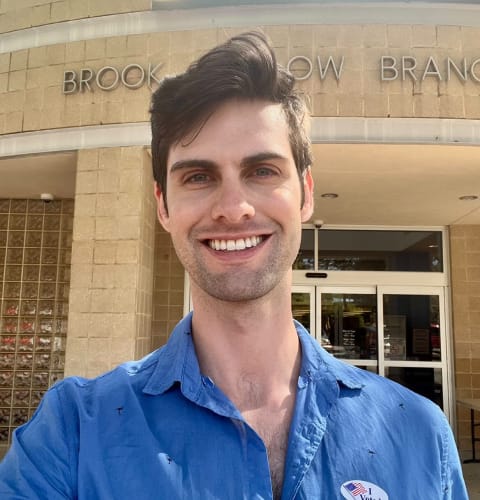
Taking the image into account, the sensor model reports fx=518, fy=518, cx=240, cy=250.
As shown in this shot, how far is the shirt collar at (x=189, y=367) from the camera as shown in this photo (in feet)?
4.53

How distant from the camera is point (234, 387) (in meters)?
1.49

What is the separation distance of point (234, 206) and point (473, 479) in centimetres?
669

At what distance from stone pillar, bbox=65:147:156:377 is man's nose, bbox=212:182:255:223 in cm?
394

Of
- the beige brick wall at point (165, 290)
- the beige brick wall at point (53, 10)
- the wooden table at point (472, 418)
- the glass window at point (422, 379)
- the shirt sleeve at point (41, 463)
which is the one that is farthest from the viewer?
the glass window at point (422, 379)

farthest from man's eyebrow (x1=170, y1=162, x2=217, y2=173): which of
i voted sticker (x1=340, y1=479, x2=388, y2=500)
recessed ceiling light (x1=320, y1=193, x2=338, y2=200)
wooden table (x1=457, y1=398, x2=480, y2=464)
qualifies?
wooden table (x1=457, y1=398, x2=480, y2=464)

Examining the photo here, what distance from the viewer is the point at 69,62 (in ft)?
18.9

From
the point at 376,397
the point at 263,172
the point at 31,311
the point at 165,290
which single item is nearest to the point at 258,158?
the point at 263,172

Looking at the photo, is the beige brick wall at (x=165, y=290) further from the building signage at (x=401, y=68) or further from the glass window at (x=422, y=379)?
the glass window at (x=422, y=379)

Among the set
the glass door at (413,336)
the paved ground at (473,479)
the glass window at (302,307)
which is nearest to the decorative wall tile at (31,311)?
the glass window at (302,307)

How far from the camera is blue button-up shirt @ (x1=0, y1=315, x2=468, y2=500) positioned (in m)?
1.19

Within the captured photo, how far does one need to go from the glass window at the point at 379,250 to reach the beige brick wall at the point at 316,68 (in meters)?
3.66

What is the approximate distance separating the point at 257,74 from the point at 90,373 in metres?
4.27

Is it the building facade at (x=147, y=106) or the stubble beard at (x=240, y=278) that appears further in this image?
the building facade at (x=147, y=106)

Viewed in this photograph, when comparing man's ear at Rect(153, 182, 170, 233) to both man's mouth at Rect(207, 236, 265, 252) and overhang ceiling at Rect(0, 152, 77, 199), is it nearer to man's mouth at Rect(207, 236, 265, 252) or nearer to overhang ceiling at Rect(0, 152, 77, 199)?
man's mouth at Rect(207, 236, 265, 252)
